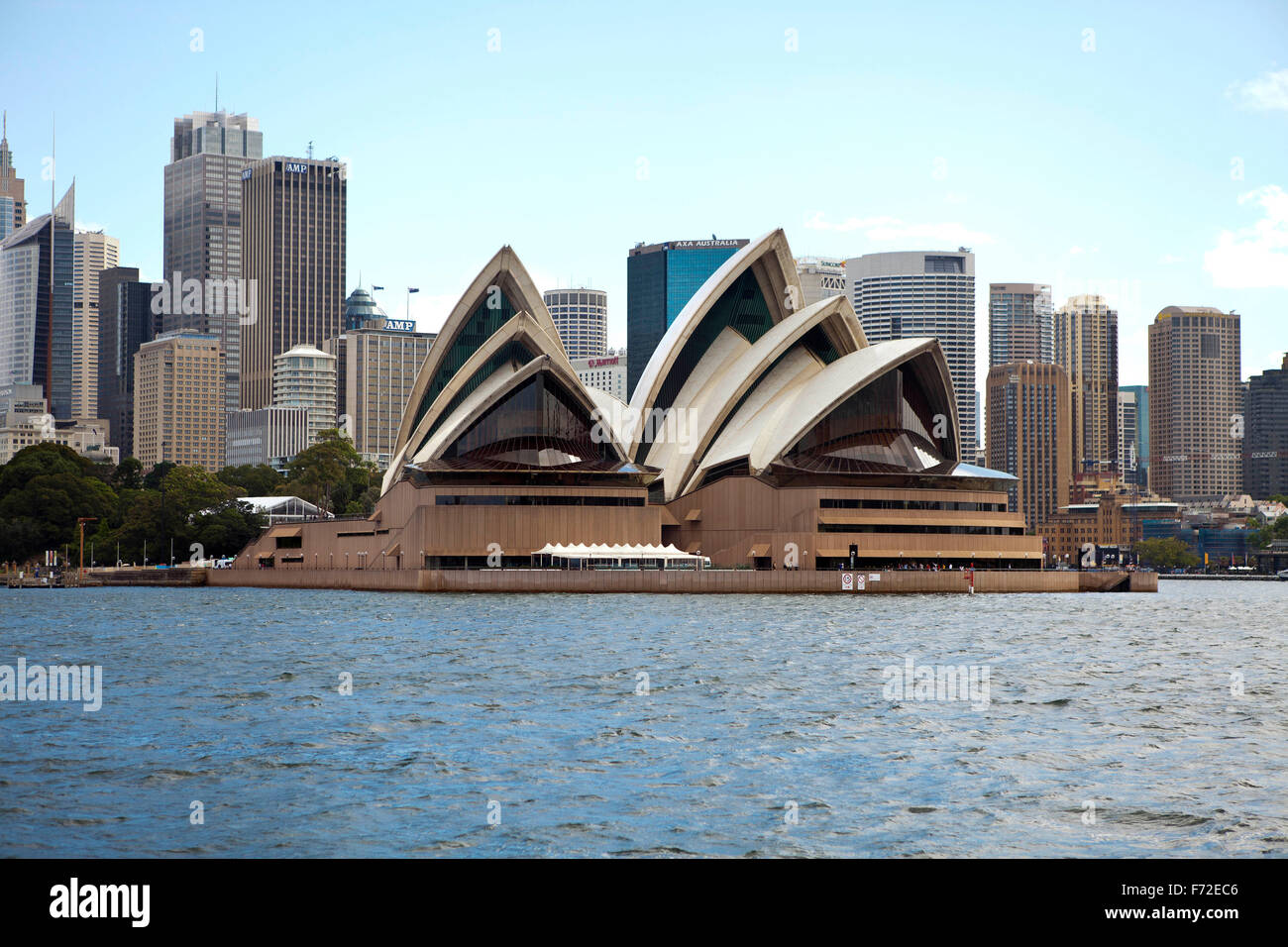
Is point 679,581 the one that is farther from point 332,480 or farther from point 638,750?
point 332,480

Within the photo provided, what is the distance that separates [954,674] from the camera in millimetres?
36406

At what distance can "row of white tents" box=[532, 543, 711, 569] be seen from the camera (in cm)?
8644

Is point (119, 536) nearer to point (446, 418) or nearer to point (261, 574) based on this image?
point (261, 574)

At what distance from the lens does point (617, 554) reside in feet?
284

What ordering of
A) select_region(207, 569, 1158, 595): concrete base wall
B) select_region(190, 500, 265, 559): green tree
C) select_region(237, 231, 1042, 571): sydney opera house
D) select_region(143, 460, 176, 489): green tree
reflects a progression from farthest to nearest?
select_region(143, 460, 176, 489): green tree
select_region(190, 500, 265, 559): green tree
select_region(237, 231, 1042, 571): sydney opera house
select_region(207, 569, 1158, 595): concrete base wall

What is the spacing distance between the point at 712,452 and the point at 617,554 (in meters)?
14.5

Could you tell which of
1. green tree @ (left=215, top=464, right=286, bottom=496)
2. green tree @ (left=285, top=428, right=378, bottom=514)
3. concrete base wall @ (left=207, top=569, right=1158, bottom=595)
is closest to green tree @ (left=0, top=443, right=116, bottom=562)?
green tree @ (left=285, top=428, right=378, bottom=514)

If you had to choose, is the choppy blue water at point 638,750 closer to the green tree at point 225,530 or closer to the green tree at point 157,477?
the green tree at point 225,530

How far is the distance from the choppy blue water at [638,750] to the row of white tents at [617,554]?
37.5 metres

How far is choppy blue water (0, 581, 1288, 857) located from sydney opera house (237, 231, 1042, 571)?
4118 centimetres

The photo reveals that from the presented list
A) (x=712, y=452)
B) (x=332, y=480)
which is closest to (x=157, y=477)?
(x=332, y=480)

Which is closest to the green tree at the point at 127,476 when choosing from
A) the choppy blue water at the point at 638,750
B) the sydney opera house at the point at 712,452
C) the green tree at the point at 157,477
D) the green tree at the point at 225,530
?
the green tree at the point at 157,477

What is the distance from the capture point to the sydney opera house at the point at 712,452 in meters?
90.1

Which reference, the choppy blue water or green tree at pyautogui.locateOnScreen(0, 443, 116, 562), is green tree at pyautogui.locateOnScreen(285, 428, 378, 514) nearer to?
green tree at pyautogui.locateOnScreen(0, 443, 116, 562)
